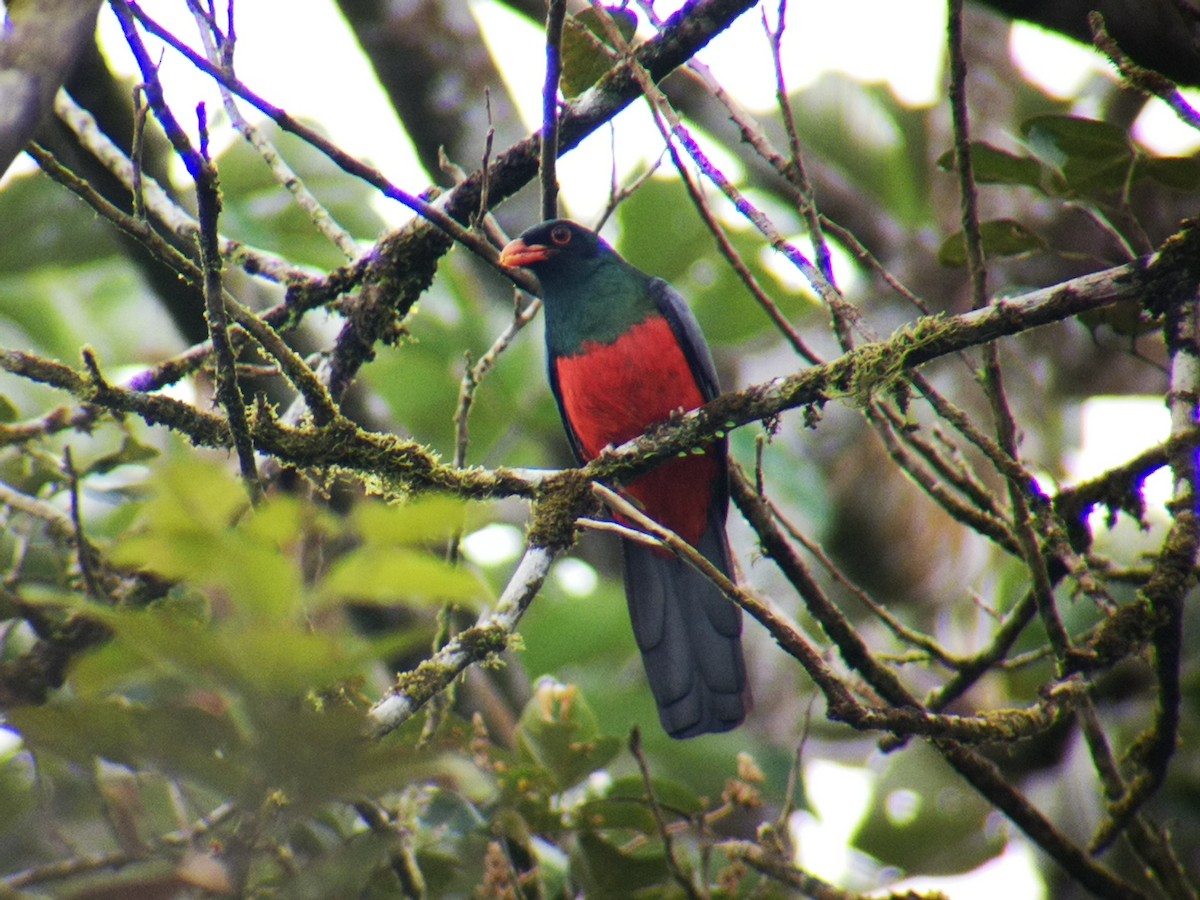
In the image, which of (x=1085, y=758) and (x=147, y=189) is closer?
(x=147, y=189)

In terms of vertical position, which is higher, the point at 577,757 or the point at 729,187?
the point at 729,187

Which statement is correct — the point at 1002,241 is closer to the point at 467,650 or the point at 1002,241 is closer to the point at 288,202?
the point at 467,650

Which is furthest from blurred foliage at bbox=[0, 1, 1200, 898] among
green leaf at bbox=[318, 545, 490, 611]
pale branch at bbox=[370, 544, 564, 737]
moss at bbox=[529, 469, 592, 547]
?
moss at bbox=[529, 469, 592, 547]

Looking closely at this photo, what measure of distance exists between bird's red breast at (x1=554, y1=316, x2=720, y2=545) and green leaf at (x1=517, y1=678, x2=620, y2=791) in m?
1.27

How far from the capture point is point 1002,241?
335 centimetres

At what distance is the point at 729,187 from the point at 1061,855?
2.09 m

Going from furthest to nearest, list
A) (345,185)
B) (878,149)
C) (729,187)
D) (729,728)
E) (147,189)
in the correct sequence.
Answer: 1. (878,149)
2. (345,185)
3. (729,728)
4. (147,189)
5. (729,187)

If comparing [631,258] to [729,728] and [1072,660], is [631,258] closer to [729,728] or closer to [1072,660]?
[729,728]

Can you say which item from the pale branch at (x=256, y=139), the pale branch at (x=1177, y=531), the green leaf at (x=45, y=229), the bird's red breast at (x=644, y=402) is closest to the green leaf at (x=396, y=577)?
the pale branch at (x=256, y=139)

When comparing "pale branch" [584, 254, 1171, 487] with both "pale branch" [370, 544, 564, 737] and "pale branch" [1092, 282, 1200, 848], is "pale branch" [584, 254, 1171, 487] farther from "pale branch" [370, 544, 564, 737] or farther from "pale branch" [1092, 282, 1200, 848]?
"pale branch" [370, 544, 564, 737]

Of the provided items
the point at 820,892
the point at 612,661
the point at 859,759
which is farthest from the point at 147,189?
the point at 859,759

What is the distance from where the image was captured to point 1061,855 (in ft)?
10.4

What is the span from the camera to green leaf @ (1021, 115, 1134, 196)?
3.00m

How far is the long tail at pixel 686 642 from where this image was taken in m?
3.81
